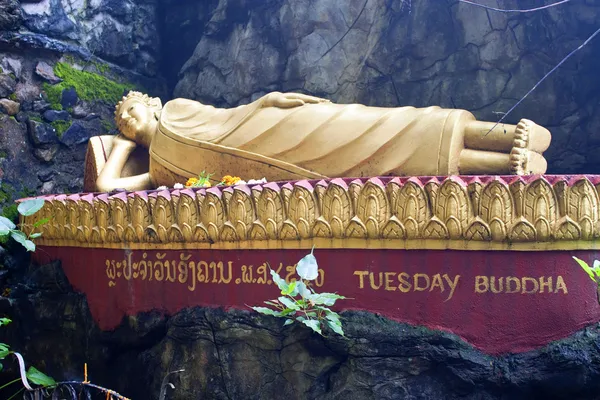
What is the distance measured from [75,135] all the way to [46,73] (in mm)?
601

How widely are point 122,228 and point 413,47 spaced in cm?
332

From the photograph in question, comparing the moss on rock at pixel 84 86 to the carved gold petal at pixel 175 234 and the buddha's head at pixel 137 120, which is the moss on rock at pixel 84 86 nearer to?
the buddha's head at pixel 137 120

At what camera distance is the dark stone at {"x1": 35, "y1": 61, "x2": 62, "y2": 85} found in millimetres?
6305

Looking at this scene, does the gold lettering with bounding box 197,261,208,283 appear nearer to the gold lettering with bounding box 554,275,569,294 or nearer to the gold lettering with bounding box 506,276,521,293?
the gold lettering with bounding box 506,276,521,293

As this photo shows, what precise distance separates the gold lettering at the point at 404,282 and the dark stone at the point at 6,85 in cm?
423

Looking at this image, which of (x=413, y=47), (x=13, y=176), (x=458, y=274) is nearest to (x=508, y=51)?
(x=413, y=47)

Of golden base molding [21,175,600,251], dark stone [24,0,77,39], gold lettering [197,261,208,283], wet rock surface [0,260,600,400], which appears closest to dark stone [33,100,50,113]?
dark stone [24,0,77,39]

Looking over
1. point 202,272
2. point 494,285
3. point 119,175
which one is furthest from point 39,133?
point 494,285

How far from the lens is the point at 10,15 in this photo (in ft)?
19.8

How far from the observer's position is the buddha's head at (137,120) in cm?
545

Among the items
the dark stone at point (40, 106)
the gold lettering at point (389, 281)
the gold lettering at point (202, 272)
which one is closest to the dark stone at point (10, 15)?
the dark stone at point (40, 106)

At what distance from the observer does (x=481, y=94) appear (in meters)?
6.02

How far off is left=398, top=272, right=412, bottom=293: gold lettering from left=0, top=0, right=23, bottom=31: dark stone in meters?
4.44

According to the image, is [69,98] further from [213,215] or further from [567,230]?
[567,230]
